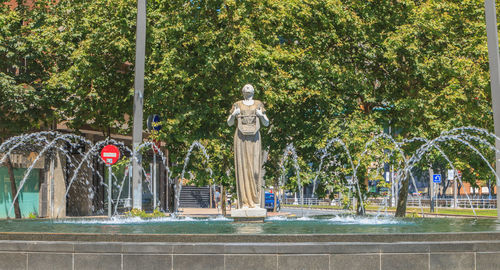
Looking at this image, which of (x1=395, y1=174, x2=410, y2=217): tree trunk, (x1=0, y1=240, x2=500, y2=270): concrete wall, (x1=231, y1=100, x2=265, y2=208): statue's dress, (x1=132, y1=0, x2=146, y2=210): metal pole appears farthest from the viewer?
(x1=395, y1=174, x2=410, y2=217): tree trunk

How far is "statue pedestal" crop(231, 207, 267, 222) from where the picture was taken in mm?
14367

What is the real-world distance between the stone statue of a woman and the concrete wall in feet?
16.7

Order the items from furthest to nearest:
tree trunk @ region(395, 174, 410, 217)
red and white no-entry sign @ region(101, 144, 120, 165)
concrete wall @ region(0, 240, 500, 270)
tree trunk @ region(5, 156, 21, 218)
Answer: tree trunk @ region(5, 156, 21, 218), tree trunk @ region(395, 174, 410, 217), red and white no-entry sign @ region(101, 144, 120, 165), concrete wall @ region(0, 240, 500, 270)

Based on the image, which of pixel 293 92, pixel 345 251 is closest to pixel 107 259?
pixel 345 251

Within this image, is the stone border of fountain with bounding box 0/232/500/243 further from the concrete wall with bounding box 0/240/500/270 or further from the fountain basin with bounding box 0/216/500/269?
the concrete wall with bounding box 0/240/500/270

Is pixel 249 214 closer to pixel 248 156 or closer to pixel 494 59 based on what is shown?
pixel 248 156

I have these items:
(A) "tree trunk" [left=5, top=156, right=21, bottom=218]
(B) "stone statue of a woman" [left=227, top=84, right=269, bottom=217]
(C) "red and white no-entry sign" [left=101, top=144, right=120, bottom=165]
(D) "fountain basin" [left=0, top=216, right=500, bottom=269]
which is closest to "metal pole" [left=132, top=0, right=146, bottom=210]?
(C) "red and white no-entry sign" [left=101, top=144, right=120, bottom=165]

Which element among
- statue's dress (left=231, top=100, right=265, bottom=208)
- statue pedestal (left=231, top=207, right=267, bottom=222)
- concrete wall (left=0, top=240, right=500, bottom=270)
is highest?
statue's dress (left=231, top=100, right=265, bottom=208)

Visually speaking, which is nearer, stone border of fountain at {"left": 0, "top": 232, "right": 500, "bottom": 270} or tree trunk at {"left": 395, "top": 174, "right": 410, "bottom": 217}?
stone border of fountain at {"left": 0, "top": 232, "right": 500, "bottom": 270}

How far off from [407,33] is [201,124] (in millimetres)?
8215

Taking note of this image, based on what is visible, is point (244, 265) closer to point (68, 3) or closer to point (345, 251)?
point (345, 251)

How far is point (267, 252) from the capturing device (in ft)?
30.5

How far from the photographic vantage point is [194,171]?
25688 mm

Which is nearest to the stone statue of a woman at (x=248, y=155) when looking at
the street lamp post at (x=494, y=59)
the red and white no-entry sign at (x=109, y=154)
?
the street lamp post at (x=494, y=59)
